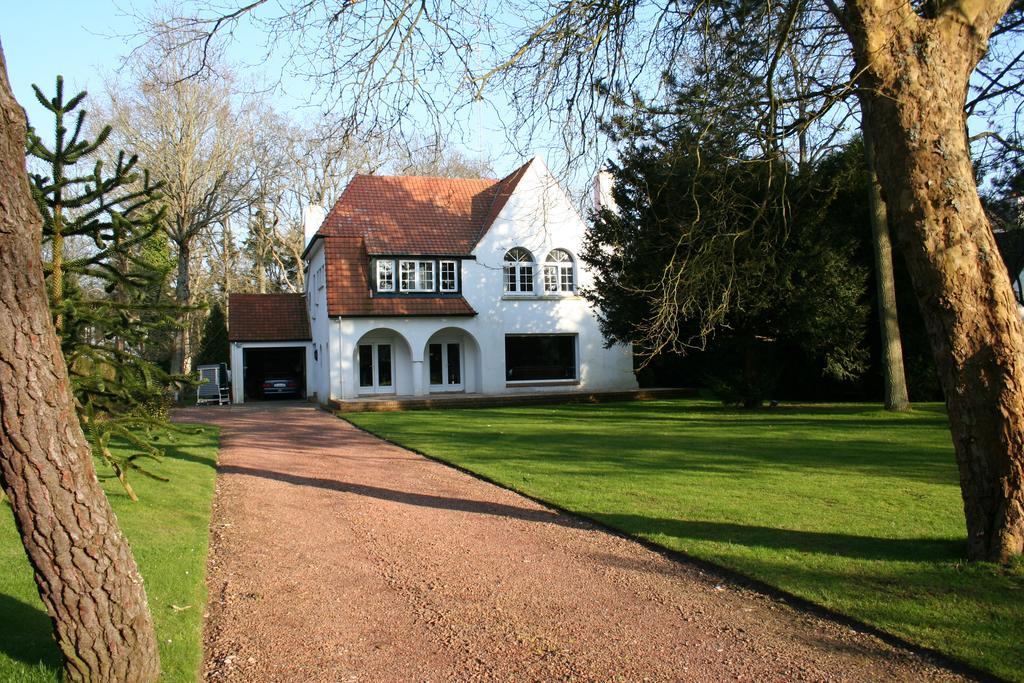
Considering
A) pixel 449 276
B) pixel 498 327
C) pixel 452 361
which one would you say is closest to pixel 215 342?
pixel 452 361

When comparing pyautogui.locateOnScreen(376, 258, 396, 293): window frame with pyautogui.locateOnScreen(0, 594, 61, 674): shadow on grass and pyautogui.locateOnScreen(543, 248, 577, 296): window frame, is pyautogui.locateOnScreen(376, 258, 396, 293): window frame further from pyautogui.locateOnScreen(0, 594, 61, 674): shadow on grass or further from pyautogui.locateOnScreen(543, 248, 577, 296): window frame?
pyautogui.locateOnScreen(0, 594, 61, 674): shadow on grass

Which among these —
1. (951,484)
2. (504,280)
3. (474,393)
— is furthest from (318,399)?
(951,484)

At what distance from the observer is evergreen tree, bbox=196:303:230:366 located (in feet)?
131

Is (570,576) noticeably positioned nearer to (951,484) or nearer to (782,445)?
(951,484)

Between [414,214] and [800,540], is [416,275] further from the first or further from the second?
[800,540]

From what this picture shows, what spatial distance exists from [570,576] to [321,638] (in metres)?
2.29

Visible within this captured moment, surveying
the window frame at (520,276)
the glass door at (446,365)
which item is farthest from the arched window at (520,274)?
the glass door at (446,365)

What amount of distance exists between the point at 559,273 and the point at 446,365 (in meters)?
6.08

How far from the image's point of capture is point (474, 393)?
1314 inches

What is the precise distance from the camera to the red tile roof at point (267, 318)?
3488 centimetres

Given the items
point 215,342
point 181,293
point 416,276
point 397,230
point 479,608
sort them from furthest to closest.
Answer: point 215,342 → point 181,293 → point 397,230 → point 416,276 → point 479,608

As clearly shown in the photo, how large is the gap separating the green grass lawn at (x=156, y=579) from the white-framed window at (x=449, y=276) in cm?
2163

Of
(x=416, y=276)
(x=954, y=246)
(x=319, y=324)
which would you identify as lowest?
(x=954, y=246)

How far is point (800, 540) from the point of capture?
782 centimetres
